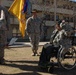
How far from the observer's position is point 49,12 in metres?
54.5

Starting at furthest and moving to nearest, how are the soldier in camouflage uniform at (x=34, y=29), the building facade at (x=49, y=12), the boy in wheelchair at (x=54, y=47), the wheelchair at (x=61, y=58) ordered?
the building facade at (x=49, y=12) → the soldier in camouflage uniform at (x=34, y=29) → the boy in wheelchair at (x=54, y=47) → the wheelchair at (x=61, y=58)

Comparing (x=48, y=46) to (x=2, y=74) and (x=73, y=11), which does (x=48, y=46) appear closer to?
(x=2, y=74)

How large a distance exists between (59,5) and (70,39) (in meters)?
51.9

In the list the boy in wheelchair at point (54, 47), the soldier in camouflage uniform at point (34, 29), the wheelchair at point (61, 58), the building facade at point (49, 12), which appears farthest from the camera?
the building facade at point (49, 12)

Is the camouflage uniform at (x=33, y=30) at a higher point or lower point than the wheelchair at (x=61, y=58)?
higher

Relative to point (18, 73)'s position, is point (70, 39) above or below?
above

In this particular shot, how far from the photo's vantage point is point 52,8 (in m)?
55.1

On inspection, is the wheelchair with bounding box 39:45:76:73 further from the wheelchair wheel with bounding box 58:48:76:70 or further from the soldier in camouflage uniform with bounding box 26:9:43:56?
the soldier in camouflage uniform with bounding box 26:9:43:56

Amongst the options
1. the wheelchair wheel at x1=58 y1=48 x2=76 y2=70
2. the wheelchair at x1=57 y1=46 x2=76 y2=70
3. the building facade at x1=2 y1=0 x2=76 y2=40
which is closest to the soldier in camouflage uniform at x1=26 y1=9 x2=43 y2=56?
the wheelchair at x1=57 y1=46 x2=76 y2=70

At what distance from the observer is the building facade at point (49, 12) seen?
4676 cm

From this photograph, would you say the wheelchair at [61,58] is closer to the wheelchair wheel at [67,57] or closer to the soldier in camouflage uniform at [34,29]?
the wheelchair wheel at [67,57]

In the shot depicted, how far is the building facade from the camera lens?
153 ft

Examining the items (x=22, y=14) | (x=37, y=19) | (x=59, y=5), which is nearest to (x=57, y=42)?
(x=22, y=14)

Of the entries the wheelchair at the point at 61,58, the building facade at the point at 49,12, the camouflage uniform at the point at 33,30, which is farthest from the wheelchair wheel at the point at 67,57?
the building facade at the point at 49,12
